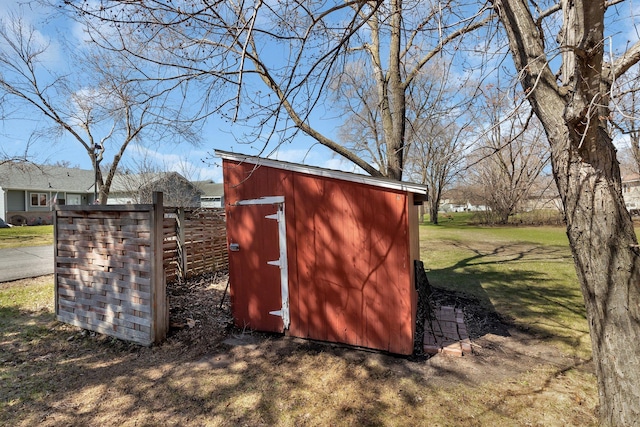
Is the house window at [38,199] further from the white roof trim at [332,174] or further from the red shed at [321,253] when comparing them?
the red shed at [321,253]

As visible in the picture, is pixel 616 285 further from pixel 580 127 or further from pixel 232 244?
pixel 232 244

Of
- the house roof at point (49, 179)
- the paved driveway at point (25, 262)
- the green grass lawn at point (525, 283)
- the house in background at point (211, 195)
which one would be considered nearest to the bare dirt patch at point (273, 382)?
the green grass lawn at point (525, 283)

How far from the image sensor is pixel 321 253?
4.27m

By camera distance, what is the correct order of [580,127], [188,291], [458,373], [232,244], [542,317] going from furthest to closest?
[188,291] < [542,317] < [232,244] < [458,373] < [580,127]

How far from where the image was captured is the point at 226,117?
12.1 ft

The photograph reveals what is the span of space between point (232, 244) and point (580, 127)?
14.4ft

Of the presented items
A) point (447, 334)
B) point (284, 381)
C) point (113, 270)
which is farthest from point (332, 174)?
point (113, 270)

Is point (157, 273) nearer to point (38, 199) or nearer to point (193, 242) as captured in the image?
point (193, 242)

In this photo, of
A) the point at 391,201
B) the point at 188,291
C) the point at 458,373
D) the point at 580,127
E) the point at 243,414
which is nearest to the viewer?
the point at 580,127

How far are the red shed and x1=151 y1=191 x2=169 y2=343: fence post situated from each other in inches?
40.3

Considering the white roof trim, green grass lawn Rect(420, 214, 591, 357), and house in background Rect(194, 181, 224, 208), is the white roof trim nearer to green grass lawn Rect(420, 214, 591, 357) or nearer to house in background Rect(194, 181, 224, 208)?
green grass lawn Rect(420, 214, 591, 357)

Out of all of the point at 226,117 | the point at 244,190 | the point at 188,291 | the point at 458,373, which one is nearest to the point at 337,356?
the point at 458,373

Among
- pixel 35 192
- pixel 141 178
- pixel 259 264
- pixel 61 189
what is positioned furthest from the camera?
pixel 61 189

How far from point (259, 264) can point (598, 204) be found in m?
3.97
